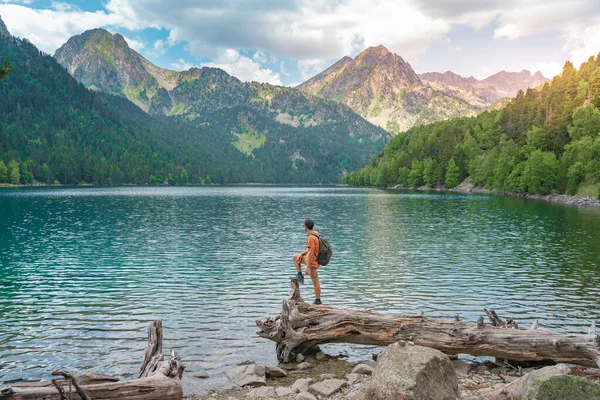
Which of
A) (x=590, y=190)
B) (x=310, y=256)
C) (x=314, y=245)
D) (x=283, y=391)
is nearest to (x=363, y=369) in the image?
(x=283, y=391)

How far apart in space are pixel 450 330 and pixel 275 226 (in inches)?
2232

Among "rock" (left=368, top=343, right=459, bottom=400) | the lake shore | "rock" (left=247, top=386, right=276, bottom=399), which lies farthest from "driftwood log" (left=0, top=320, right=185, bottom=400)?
"rock" (left=368, top=343, right=459, bottom=400)

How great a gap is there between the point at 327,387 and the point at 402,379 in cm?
361

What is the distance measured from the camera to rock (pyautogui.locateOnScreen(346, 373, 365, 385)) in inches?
647

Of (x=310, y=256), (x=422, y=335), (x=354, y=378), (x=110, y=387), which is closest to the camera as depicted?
(x=110, y=387)

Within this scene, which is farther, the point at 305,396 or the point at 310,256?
the point at 310,256

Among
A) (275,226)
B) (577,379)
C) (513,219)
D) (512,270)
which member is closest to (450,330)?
(577,379)

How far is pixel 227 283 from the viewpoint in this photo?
3372 cm

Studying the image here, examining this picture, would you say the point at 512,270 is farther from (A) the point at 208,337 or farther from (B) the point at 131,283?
(B) the point at 131,283

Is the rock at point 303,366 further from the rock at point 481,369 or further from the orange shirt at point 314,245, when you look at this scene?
the rock at point 481,369

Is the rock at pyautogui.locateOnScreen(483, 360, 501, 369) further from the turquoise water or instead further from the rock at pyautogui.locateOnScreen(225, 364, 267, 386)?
the rock at pyautogui.locateOnScreen(225, 364, 267, 386)

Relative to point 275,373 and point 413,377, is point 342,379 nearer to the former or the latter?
point 275,373

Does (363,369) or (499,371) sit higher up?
(363,369)

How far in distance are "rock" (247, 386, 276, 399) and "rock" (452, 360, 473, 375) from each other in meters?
7.22
